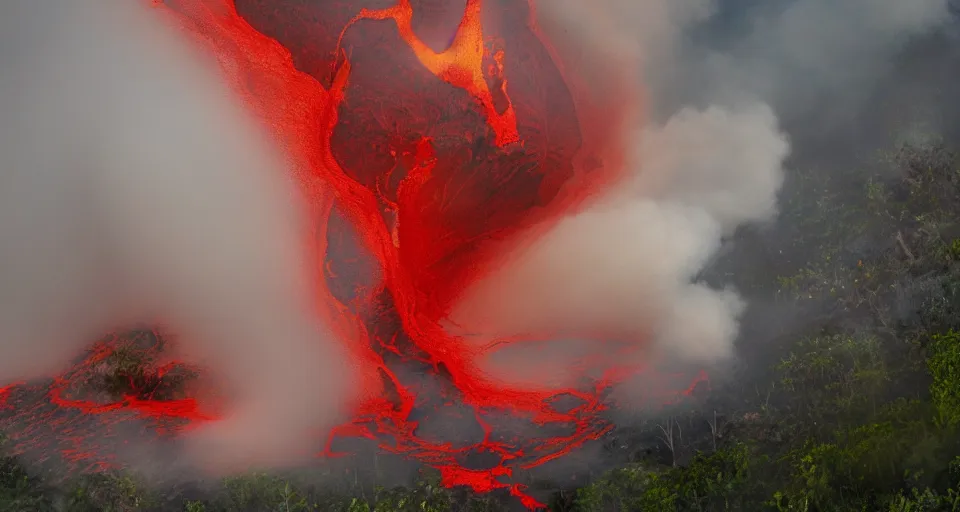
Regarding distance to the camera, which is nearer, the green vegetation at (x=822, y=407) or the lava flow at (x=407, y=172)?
the green vegetation at (x=822, y=407)

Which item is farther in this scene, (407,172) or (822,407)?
(407,172)

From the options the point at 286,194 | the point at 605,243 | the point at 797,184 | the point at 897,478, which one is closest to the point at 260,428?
the point at 286,194

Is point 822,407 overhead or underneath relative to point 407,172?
underneath

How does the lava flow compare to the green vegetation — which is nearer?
the green vegetation

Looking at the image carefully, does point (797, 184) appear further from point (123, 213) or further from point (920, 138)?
point (123, 213)
